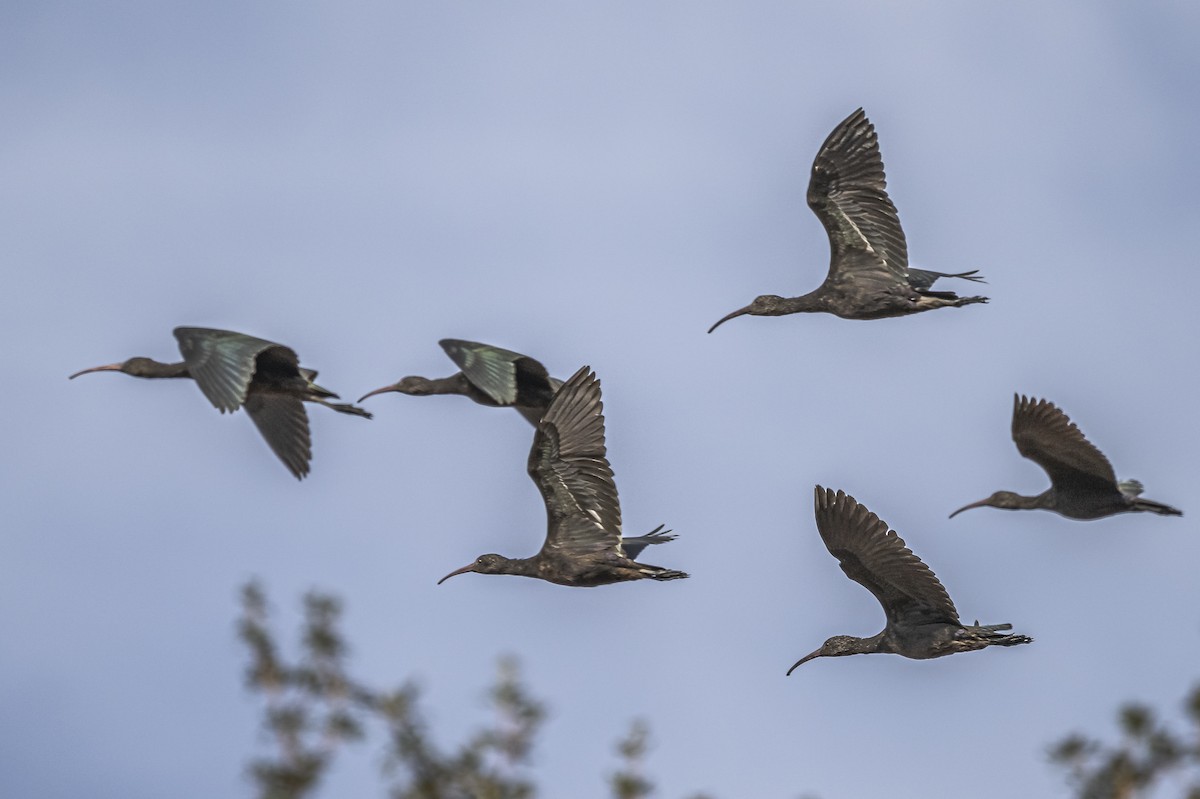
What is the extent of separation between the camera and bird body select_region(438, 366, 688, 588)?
18.9m

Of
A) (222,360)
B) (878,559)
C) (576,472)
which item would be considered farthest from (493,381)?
(878,559)

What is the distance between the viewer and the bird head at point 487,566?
21.2 metres

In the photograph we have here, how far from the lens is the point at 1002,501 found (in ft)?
69.2

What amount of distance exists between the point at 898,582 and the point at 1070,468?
6.99 ft

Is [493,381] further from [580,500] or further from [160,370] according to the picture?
[160,370]

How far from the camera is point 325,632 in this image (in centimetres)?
813

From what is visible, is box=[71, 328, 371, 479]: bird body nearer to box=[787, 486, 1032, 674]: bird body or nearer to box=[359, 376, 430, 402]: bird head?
box=[359, 376, 430, 402]: bird head

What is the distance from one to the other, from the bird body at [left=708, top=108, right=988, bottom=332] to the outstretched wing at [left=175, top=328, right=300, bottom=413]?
6.77 metres

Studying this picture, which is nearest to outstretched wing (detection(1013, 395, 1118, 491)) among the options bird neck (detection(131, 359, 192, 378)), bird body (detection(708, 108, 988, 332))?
bird body (detection(708, 108, 988, 332))

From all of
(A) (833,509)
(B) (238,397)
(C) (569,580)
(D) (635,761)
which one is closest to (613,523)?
(C) (569,580)

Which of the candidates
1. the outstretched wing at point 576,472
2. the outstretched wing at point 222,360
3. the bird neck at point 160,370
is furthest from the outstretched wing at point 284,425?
the outstretched wing at point 576,472

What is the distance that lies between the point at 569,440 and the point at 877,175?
5.41 metres

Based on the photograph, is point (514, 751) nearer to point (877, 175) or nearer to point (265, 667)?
point (265, 667)

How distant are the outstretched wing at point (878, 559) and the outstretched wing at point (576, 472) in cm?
226
